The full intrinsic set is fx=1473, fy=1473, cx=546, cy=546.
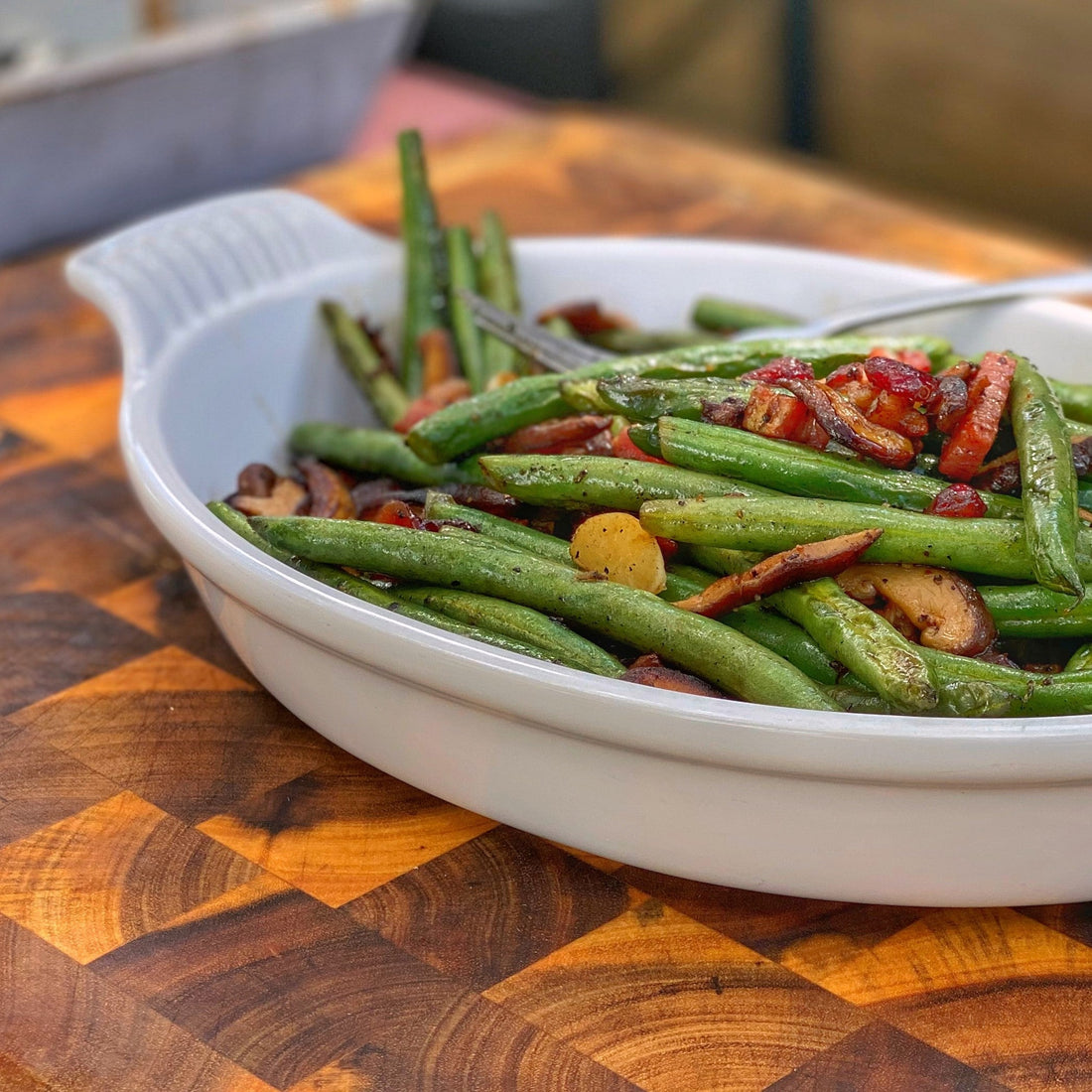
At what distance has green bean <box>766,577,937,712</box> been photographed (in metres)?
1.48

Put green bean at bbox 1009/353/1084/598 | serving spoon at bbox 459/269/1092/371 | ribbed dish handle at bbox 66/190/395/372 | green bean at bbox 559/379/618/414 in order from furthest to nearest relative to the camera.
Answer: serving spoon at bbox 459/269/1092/371
ribbed dish handle at bbox 66/190/395/372
green bean at bbox 559/379/618/414
green bean at bbox 1009/353/1084/598

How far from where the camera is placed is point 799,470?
1747 mm

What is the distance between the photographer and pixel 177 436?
86.0 inches

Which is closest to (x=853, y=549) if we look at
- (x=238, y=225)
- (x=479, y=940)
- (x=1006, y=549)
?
(x=1006, y=549)

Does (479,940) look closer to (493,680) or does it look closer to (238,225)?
(493,680)

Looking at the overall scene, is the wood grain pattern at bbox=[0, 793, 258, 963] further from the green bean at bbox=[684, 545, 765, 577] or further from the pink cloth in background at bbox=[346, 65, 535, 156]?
the pink cloth in background at bbox=[346, 65, 535, 156]

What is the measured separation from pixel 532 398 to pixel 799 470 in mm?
450

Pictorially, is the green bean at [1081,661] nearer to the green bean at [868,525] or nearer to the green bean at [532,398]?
the green bean at [868,525]

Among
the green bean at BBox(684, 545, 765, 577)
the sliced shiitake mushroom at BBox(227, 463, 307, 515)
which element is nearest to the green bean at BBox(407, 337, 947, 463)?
the sliced shiitake mushroom at BBox(227, 463, 307, 515)

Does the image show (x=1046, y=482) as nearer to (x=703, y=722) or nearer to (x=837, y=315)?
(x=703, y=722)

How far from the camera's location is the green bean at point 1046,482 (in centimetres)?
158

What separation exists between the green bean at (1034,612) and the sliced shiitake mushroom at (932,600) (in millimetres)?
22

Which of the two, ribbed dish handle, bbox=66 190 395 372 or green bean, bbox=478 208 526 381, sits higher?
ribbed dish handle, bbox=66 190 395 372

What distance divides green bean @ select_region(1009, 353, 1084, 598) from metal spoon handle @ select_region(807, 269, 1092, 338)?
2.18 feet
